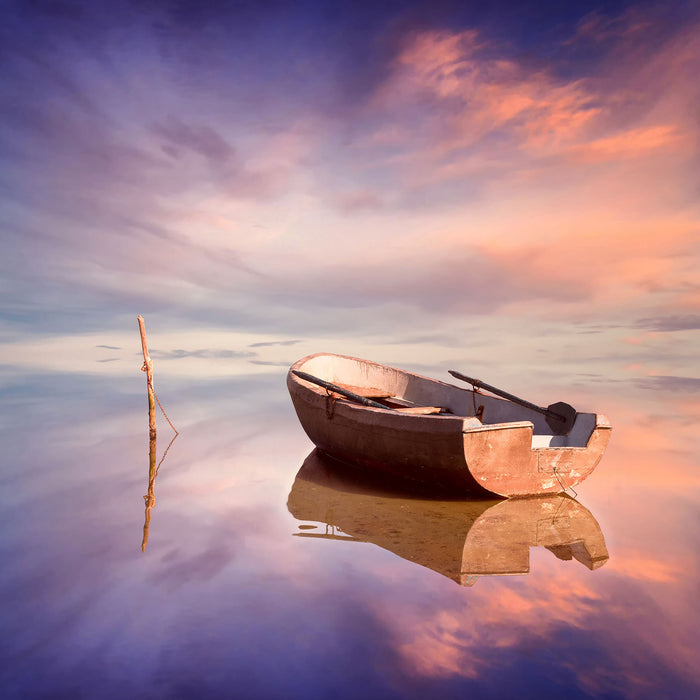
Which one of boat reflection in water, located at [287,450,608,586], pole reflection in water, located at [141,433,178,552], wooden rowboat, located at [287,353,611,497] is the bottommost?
pole reflection in water, located at [141,433,178,552]

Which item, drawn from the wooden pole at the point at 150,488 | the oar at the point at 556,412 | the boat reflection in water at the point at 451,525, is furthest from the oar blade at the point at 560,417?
the wooden pole at the point at 150,488

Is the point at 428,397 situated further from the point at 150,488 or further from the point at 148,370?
the point at 148,370

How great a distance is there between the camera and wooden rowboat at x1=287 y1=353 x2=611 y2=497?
6.26 meters

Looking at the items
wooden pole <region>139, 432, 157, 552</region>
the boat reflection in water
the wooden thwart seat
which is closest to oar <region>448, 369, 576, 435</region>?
the boat reflection in water

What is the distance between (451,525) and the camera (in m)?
5.92

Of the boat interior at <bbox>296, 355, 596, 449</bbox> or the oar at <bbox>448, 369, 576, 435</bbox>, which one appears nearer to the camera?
the boat interior at <bbox>296, 355, 596, 449</bbox>

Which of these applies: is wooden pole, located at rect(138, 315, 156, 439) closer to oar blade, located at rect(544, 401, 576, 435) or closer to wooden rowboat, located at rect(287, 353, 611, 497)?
wooden rowboat, located at rect(287, 353, 611, 497)

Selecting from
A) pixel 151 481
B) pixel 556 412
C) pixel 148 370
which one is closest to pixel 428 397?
pixel 556 412

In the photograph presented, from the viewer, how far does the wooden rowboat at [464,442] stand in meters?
6.26

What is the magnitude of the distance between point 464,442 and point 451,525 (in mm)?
954

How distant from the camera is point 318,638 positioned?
3.72 meters

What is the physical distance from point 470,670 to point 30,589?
3744 millimetres

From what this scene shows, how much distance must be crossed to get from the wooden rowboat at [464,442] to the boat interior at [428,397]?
0.02 metres

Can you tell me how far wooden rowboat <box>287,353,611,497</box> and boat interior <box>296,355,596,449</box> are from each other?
0.07 feet
